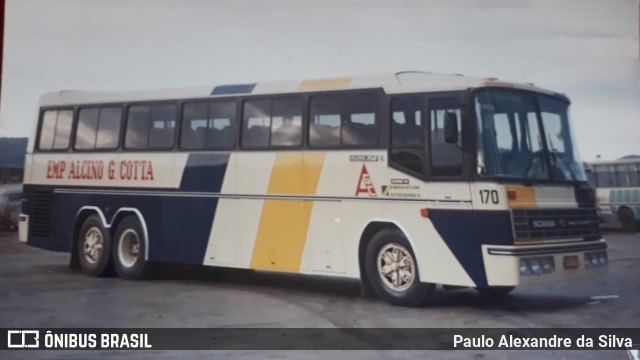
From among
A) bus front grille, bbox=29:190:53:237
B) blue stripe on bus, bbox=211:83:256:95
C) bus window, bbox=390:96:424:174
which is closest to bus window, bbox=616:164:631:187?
blue stripe on bus, bbox=211:83:256:95

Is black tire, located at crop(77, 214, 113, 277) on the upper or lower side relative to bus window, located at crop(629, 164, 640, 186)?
lower

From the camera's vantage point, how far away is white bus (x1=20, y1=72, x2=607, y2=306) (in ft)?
27.2

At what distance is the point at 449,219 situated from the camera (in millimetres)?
8375

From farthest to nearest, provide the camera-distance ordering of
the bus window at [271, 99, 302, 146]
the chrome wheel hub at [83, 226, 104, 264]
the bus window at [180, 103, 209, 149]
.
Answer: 1. the chrome wheel hub at [83, 226, 104, 264]
2. the bus window at [180, 103, 209, 149]
3. the bus window at [271, 99, 302, 146]

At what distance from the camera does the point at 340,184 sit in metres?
9.36

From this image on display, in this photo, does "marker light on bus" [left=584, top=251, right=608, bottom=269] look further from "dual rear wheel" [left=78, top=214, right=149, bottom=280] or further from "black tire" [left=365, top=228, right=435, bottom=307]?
"dual rear wheel" [left=78, top=214, right=149, bottom=280]

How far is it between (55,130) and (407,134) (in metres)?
6.88

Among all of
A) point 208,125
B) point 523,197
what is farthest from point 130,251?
point 523,197

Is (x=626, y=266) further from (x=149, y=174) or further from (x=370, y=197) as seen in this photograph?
(x=149, y=174)

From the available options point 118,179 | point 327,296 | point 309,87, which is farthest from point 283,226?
Result: point 118,179

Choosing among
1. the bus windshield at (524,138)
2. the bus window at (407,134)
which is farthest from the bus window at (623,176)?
the bus window at (407,134)

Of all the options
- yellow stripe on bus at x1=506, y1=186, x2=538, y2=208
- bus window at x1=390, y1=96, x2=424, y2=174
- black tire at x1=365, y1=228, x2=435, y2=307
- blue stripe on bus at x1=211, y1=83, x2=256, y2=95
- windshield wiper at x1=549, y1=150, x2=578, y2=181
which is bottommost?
black tire at x1=365, y1=228, x2=435, y2=307

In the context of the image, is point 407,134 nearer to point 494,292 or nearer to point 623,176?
point 494,292

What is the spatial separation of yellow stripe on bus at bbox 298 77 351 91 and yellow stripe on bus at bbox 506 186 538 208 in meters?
2.59
